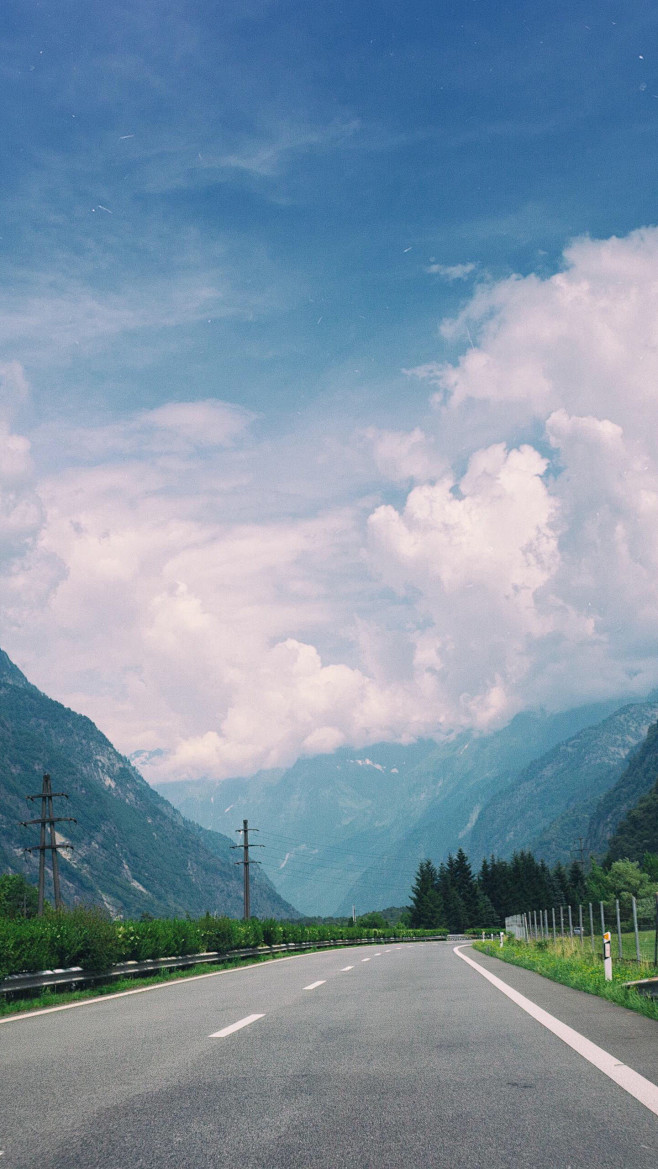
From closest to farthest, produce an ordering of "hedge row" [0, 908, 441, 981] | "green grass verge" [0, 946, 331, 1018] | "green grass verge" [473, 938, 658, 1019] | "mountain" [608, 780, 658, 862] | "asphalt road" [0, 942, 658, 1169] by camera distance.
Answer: "asphalt road" [0, 942, 658, 1169]
"green grass verge" [473, 938, 658, 1019]
"green grass verge" [0, 946, 331, 1018]
"hedge row" [0, 908, 441, 981]
"mountain" [608, 780, 658, 862]

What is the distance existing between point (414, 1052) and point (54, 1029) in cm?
462

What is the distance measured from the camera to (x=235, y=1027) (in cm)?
1055

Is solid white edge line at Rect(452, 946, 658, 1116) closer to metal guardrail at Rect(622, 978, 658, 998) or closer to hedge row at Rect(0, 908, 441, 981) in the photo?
metal guardrail at Rect(622, 978, 658, 998)

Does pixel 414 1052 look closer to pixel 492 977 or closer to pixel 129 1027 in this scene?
pixel 129 1027

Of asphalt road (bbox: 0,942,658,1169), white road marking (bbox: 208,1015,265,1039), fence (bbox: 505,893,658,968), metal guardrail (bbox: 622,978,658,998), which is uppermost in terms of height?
asphalt road (bbox: 0,942,658,1169)

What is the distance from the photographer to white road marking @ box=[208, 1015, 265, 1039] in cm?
985

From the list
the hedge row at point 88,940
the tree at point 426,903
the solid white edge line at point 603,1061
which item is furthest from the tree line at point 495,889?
the solid white edge line at point 603,1061

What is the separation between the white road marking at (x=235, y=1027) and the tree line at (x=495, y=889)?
130572mm

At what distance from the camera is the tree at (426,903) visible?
14075 centimetres

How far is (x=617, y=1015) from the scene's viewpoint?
38.3ft

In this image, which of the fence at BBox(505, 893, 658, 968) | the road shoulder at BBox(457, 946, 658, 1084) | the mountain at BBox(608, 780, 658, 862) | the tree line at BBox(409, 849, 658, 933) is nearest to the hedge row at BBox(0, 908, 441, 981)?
the road shoulder at BBox(457, 946, 658, 1084)

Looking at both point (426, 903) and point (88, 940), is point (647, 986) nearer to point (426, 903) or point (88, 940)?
point (88, 940)

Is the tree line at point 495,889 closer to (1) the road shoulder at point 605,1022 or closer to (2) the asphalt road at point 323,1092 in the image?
(1) the road shoulder at point 605,1022

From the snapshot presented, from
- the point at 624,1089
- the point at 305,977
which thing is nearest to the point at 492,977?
the point at 305,977
